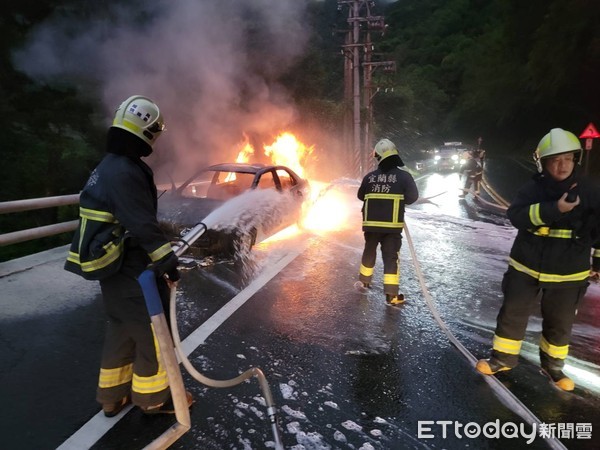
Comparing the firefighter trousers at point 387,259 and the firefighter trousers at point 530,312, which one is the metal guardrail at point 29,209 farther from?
the firefighter trousers at point 530,312

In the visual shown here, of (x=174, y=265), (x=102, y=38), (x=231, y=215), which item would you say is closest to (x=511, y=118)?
(x=102, y=38)

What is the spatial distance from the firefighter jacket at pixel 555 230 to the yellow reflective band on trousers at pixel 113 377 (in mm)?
2897

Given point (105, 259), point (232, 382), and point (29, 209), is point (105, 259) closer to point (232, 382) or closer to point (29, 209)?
point (232, 382)

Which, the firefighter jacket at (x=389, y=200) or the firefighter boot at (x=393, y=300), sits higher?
the firefighter jacket at (x=389, y=200)

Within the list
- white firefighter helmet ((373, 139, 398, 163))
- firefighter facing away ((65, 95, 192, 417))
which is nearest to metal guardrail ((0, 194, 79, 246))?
firefighter facing away ((65, 95, 192, 417))

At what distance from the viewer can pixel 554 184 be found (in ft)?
10.6

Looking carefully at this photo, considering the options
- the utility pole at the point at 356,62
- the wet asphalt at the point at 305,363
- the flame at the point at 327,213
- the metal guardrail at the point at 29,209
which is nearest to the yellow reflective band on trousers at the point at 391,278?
the wet asphalt at the point at 305,363

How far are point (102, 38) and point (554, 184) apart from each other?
13.8m

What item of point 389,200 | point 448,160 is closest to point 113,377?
point 389,200

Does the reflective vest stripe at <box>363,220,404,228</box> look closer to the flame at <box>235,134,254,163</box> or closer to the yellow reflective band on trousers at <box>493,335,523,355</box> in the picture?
the yellow reflective band on trousers at <box>493,335,523,355</box>

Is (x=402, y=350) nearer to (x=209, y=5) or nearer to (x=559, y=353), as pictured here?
(x=559, y=353)

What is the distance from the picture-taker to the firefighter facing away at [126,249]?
264cm

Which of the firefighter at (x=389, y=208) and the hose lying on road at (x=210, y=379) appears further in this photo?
the firefighter at (x=389, y=208)

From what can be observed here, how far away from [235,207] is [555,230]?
4.80 metres
